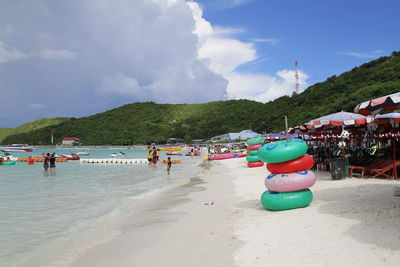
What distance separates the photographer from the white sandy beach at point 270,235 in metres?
4.30

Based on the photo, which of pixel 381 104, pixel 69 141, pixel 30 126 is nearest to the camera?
pixel 381 104

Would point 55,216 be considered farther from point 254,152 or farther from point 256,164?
point 254,152

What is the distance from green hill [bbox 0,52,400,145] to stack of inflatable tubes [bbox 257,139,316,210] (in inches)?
1413

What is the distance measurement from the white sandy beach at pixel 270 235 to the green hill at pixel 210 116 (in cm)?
3596

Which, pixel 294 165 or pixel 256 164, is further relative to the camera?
pixel 256 164

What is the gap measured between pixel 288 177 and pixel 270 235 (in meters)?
1.84

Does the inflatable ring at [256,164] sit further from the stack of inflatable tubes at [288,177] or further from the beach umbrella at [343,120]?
the stack of inflatable tubes at [288,177]

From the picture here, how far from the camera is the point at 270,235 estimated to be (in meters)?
5.36

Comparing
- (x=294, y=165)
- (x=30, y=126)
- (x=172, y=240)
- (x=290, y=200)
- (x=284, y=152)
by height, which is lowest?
(x=172, y=240)

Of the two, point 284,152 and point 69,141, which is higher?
point 69,141

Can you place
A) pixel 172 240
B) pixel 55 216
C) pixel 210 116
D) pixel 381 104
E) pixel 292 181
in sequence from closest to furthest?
pixel 381 104
pixel 172 240
pixel 292 181
pixel 55 216
pixel 210 116

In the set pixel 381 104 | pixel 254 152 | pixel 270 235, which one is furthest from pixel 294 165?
pixel 254 152

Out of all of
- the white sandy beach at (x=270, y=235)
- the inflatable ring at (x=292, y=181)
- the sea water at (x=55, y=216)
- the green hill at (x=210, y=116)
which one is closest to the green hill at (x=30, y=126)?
the green hill at (x=210, y=116)

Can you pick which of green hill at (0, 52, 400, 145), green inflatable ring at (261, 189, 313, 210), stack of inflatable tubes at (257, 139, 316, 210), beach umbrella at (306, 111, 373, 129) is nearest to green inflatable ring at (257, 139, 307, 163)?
stack of inflatable tubes at (257, 139, 316, 210)
